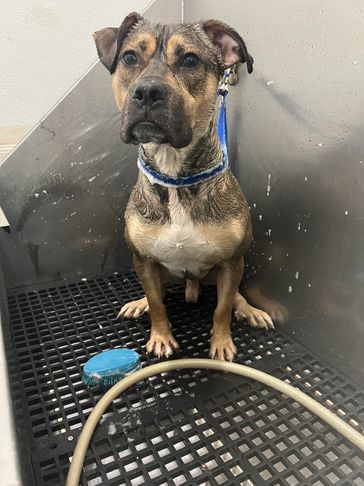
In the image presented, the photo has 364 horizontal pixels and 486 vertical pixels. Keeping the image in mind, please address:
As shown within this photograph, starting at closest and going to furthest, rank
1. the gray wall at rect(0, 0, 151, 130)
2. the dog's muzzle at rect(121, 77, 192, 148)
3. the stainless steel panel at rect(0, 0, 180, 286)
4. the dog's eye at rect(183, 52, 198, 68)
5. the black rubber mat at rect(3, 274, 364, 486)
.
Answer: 1. the black rubber mat at rect(3, 274, 364, 486)
2. the dog's muzzle at rect(121, 77, 192, 148)
3. the dog's eye at rect(183, 52, 198, 68)
4. the stainless steel panel at rect(0, 0, 180, 286)
5. the gray wall at rect(0, 0, 151, 130)

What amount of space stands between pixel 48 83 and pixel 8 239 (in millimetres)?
1026

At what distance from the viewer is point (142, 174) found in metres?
1.59

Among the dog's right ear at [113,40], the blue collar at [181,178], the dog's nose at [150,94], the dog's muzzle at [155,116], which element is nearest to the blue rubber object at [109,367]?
the blue collar at [181,178]

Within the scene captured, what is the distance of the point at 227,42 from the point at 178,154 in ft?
1.45

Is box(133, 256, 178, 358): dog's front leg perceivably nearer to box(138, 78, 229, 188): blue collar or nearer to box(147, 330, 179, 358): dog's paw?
box(147, 330, 179, 358): dog's paw

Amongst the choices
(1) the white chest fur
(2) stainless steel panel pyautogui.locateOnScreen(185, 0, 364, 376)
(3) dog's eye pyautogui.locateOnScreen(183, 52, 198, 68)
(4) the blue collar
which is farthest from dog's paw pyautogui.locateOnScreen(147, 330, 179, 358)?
(3) dog's eye pyautogui.locateOnScreen(183, 52, 198, 68)

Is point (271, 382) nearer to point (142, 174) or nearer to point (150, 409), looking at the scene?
point (150, 409)

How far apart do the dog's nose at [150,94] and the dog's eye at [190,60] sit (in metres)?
0.21

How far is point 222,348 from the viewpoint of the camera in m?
1.59

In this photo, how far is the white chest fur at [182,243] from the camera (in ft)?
4.97

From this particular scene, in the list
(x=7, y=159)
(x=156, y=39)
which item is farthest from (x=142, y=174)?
(x=7, y=159)

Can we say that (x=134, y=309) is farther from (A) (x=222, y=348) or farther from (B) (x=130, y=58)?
(B) (x=130, y=58)

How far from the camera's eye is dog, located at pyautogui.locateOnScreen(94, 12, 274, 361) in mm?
1291

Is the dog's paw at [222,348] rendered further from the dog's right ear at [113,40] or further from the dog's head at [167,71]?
the dog's right ear at [113,40]
